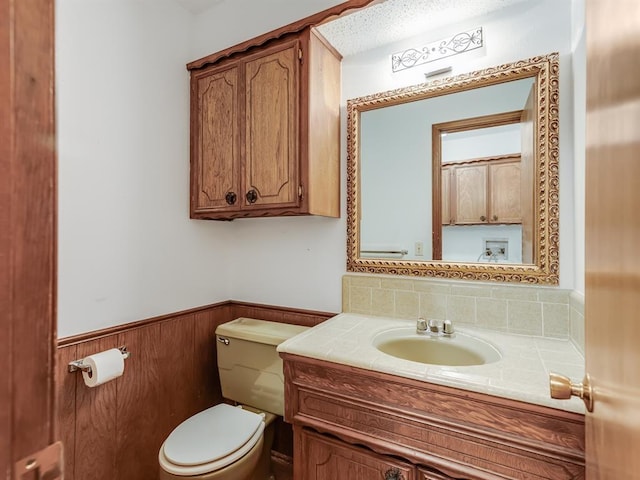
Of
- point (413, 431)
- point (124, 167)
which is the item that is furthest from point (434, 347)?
point (124, 167)

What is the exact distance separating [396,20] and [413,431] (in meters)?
1.62

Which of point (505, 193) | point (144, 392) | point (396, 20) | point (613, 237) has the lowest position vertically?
point (144, 392)

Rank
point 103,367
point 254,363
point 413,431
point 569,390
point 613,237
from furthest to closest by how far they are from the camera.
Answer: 1. point 254,363
2. point 103,367
3. point 413,431
4. point 569,390
5. point 613,237

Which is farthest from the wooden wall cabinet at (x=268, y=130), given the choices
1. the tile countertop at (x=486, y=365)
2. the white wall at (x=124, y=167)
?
the tile countertop at (x=486, y=365)

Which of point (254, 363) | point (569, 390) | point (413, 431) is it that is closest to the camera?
point (569, 390)

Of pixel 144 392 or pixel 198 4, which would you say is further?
pixel 198 4

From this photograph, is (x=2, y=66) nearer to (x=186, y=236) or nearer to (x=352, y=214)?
(x=352, y=214)

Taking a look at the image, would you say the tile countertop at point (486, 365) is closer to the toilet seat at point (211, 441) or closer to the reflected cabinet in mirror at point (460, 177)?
the reflected cabinet in mirror at point (460, 177)

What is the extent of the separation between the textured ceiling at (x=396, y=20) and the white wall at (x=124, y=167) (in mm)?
877

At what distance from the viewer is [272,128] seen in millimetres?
1411

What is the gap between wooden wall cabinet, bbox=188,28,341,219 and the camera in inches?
53.2

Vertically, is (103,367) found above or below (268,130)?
below

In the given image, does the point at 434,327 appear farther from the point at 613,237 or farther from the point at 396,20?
the point at 396,20

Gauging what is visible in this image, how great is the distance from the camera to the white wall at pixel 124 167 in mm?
1211
